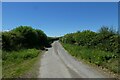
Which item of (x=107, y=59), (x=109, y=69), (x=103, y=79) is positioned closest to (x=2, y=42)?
(x=107, y=59)

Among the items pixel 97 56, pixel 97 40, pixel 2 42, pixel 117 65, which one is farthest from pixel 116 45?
pixel 2 42

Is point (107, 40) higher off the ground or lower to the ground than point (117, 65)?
higher

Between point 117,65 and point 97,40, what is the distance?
497 inches

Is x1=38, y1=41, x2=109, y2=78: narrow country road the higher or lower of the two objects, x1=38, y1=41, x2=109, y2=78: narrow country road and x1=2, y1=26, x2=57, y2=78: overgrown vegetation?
the lower

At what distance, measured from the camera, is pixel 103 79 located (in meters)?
15.0

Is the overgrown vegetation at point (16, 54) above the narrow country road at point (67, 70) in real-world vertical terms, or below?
above

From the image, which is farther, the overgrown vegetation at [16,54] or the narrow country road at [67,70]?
the overgrown vegetation at [16,54]

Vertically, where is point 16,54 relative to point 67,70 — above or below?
above

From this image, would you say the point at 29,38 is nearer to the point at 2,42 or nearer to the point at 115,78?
the point at 2,42

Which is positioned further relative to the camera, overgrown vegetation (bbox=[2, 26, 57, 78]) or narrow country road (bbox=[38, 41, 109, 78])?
overgrown vegetation (bbox=[2, 26, 57, 78])

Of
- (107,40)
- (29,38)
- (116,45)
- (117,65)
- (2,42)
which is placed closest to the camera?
(117,65)

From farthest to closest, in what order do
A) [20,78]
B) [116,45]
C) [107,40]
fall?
[107,40] → [116,45] → [20,78]

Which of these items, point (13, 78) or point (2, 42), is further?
point (2, 42)

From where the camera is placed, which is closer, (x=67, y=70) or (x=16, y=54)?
(x=67, y=70)
